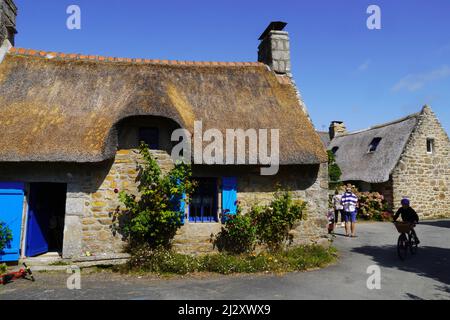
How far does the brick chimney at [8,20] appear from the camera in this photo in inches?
328

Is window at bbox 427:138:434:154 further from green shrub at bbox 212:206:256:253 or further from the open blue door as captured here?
the open blue door

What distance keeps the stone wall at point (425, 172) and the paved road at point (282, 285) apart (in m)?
7.71

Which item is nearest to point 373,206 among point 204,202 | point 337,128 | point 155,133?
point 337,128

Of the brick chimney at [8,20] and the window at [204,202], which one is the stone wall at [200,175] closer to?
the window at [204,202]

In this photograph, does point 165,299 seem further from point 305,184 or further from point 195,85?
point 195,85

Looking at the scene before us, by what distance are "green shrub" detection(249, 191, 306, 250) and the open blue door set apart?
194 inches

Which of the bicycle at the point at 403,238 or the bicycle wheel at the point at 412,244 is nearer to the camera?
the bicycle at the point at 403,238

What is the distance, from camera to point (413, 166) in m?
14.6

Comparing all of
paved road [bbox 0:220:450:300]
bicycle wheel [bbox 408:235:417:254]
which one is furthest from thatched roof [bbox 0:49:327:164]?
bicycle wheel [bbox 408:235:417:254]

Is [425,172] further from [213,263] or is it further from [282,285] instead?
[213,263]

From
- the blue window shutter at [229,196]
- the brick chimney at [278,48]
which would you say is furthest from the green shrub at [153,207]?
the brick chimney at [278,48]

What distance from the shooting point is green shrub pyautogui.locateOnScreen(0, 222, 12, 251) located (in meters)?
6.51
